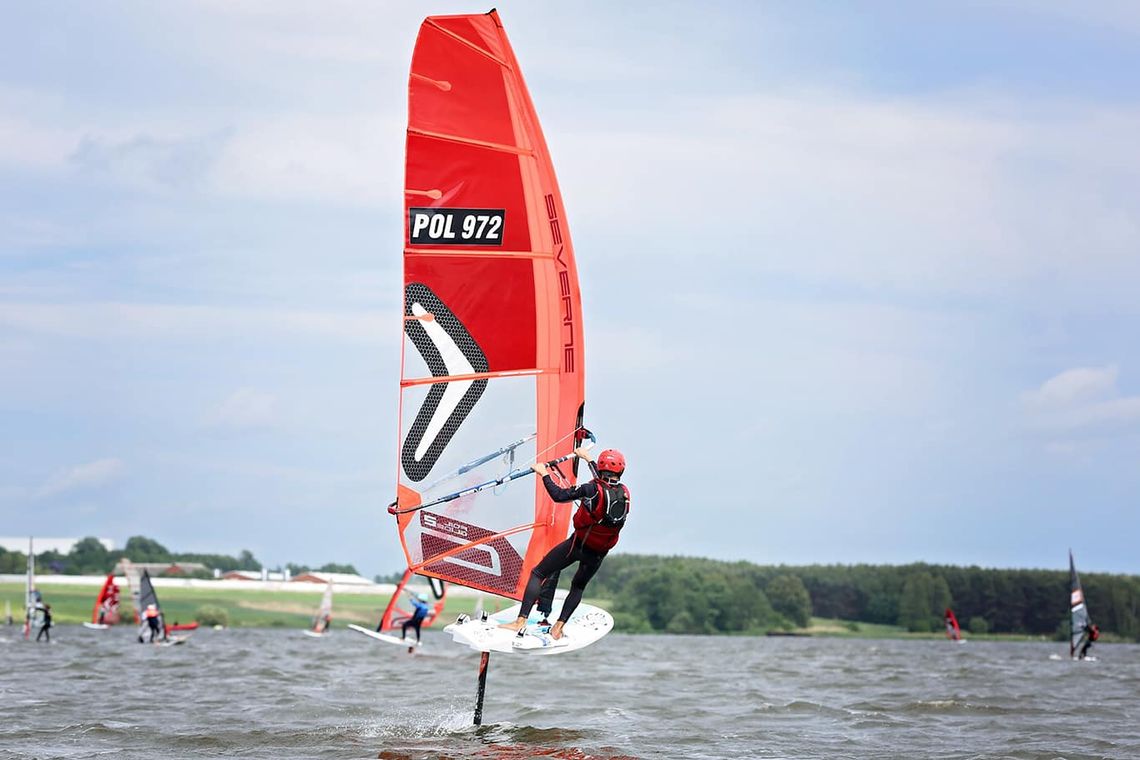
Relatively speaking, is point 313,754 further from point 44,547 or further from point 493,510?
point 44,547

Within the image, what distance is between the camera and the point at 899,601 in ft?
334

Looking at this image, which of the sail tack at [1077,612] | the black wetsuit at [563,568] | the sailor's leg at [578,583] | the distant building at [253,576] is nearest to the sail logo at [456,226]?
the black wetsuit at [563,568]

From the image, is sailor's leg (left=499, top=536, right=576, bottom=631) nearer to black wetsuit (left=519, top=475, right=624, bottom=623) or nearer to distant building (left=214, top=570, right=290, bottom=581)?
black wetsuit (left=519, top=475, right=624, bottom=623)

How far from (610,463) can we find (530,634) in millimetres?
1597

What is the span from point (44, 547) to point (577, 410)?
11268 centimetres

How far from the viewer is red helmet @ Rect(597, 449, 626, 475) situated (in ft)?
37.9

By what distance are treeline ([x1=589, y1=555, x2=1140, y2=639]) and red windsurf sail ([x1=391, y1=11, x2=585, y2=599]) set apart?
3280 inches

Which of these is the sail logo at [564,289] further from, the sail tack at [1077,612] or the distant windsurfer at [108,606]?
the distant windsurfer at [108,606]

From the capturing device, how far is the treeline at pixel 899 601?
95.8m

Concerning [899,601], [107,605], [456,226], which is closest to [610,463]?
[456,226]

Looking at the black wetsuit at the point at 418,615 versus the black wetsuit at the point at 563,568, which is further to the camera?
the black wetsuit at the point at 418,615

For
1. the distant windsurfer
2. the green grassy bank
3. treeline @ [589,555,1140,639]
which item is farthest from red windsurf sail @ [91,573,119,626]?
treeline @ [589,555,1140,639]

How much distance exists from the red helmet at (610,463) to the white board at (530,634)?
47.8 inches

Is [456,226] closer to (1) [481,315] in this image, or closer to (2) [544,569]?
(1) [481,315]
